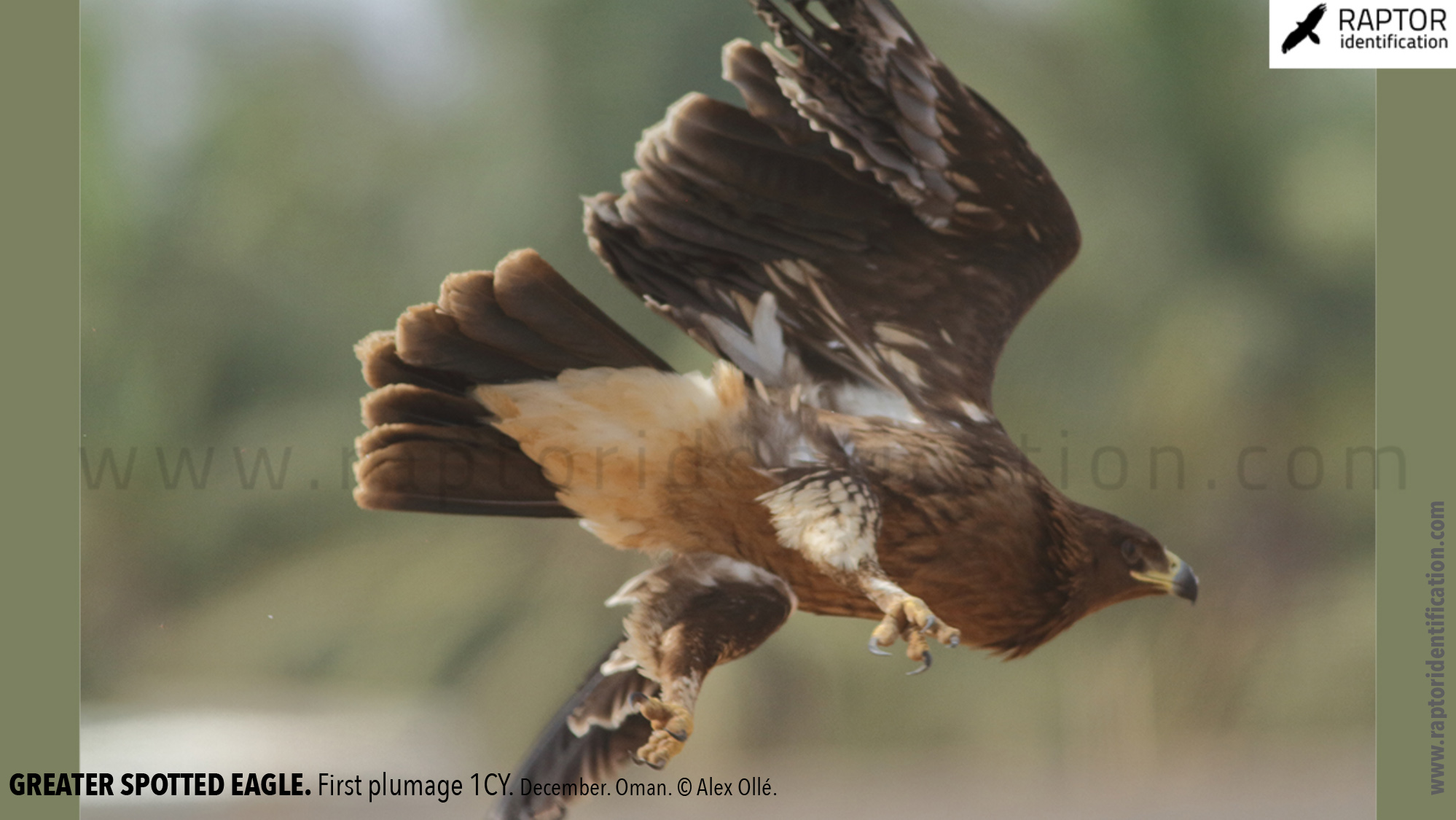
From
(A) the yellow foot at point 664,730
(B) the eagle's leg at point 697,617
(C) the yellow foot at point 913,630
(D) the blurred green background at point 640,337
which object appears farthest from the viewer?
(D) the blurred green background at point 640,337

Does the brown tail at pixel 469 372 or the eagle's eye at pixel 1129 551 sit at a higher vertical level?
the brown tail at pixel 469 372

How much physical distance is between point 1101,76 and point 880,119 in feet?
1.84

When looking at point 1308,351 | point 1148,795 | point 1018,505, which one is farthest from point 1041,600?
point 1308,351

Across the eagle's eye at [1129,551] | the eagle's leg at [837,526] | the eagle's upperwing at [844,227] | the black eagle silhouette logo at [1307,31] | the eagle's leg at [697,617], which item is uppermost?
the black eagle silhouette logo at [1307,31]

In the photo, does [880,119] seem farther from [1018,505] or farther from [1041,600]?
[1041,600]

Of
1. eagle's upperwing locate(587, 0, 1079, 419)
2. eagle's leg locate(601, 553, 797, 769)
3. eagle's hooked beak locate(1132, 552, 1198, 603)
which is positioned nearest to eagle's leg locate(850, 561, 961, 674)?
eagle's leg locate(601, 553, 797, 769)

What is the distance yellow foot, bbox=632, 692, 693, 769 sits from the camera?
150 cm

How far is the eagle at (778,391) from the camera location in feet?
5.16

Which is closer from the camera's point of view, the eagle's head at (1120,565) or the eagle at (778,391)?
the eagle at (778,391)

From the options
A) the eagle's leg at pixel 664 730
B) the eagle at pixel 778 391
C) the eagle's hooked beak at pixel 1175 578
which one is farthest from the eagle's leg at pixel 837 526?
the eagle's hooked beak at pixel 1175 578

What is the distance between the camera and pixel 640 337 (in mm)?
1819

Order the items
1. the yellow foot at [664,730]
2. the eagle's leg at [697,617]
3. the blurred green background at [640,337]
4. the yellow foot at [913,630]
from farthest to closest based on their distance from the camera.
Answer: the blurred green background at [640,337], the eagle's leg at [697,617], the yellow foot at [664,730], the yellow foot at [913,630]

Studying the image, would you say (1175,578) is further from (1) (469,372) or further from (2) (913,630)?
(1) (469,372)

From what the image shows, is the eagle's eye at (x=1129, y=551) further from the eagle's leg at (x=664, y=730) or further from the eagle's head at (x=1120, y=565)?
the eagle's leg at (x=664, y=730)
